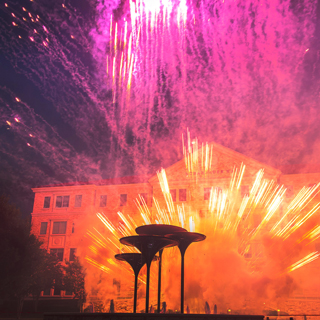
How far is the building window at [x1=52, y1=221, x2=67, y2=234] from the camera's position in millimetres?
41688

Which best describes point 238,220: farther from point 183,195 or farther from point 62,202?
point 62,202

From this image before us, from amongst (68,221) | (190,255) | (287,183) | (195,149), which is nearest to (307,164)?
(287,183)

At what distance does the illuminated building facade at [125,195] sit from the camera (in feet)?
118

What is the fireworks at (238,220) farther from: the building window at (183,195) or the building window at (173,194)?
the building window at (183,195)

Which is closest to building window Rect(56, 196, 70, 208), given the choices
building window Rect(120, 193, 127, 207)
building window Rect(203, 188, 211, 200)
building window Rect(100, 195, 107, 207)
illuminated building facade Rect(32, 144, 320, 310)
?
illuminated building facade Rect(32, 144, 320, 310)

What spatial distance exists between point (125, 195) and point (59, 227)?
9937 mm

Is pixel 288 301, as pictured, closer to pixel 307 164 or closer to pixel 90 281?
pixel 307 164

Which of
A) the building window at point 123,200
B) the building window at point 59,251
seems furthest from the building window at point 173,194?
the building window at point 59,251

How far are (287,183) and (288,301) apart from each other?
42.5 feet

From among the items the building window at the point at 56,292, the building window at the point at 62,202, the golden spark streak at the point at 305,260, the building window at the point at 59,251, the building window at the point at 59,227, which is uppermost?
the building window at the point at 62,202

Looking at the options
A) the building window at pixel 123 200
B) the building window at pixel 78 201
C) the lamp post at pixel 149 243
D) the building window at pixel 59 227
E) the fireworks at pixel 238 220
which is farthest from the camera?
the building window at pixel 78 201

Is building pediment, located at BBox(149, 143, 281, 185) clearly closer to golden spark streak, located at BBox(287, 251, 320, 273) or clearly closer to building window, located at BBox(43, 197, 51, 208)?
golden spark streak, located at BBox(287, 251, 320, 273)

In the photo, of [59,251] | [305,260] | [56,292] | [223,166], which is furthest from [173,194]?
[56,292]

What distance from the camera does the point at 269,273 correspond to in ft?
96.6
